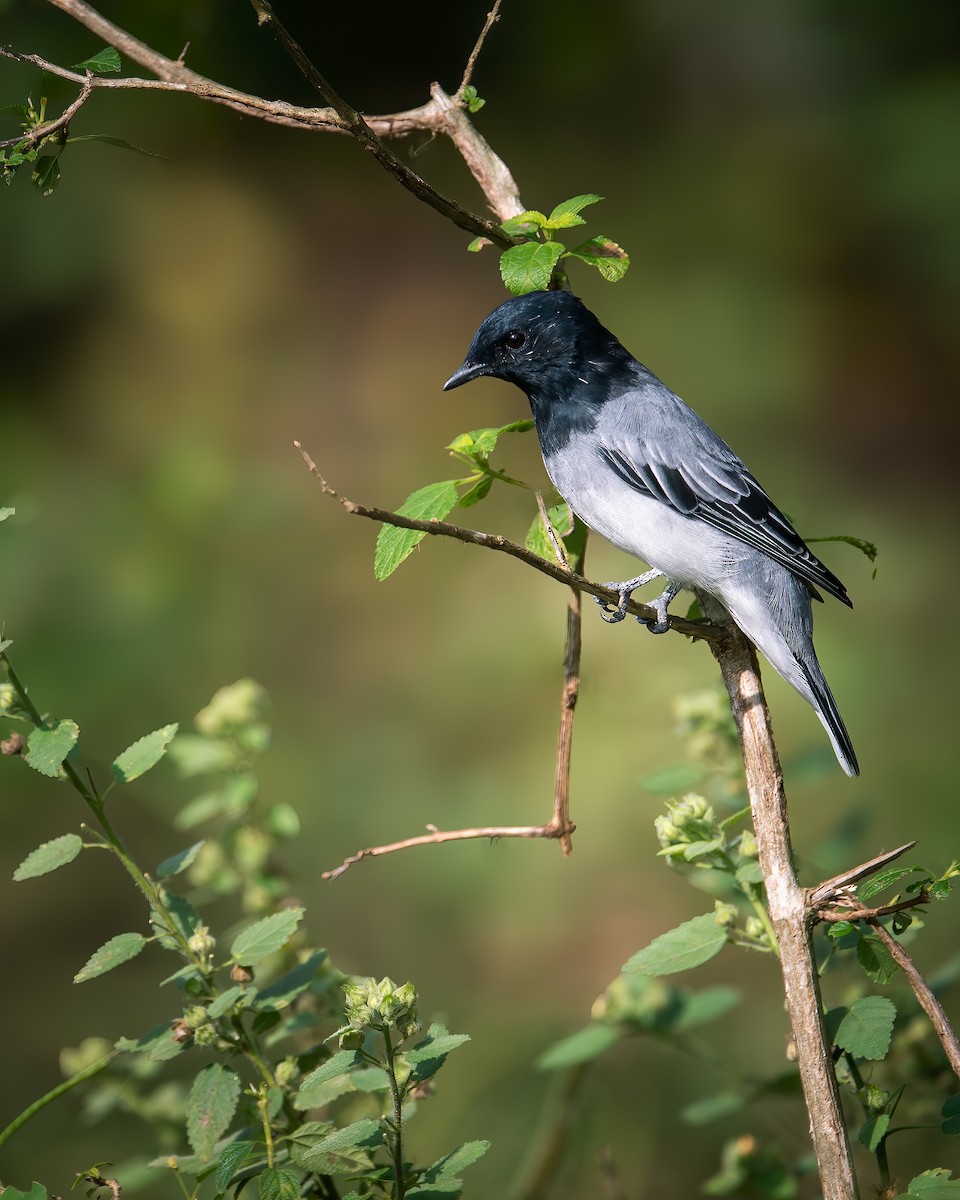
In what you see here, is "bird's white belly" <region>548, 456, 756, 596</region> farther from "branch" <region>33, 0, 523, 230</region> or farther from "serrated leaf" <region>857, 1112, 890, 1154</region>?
"serrated leaf" <region>857, 1112, 890, 1154</region>

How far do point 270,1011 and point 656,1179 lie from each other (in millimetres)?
1937

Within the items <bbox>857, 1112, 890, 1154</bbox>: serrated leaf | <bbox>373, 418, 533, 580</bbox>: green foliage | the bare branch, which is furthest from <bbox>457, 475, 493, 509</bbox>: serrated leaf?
<bbox>857, 1112, 890, 1154</bbox>: serrated leaf

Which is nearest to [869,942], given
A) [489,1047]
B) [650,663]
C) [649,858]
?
[489,1047]

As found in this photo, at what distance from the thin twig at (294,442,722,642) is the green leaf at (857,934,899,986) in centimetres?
45

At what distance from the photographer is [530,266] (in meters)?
1.54

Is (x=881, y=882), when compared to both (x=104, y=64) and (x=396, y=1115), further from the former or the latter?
(x=104, y=64)

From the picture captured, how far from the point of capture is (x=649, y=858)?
4.01 meters

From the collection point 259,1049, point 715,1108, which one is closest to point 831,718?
point 715,1108

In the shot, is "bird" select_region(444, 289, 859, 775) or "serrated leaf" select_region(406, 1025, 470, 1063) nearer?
"serrated leaf" select_region(406, 1025, 470, 1063)

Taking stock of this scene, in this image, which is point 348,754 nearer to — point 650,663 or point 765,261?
point 650,663

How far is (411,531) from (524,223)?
1.49 feet

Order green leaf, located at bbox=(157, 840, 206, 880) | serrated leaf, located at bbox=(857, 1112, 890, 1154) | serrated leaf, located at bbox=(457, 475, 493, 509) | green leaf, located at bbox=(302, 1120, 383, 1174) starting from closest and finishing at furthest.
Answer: green leaf, located at bbox=(302, 1120, 383, 1174) → serrated leaf, located at bbox=(857, 1112, 890, 1154) → green leaf, located at bbox=(157, 840, 206, 880) → serrated leaf, located at bbox=(457, 475, 493, 509)

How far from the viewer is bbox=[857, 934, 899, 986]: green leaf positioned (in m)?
1.42

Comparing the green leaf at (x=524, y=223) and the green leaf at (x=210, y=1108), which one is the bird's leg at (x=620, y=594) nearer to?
the green leaf at (x=524, y=223)
